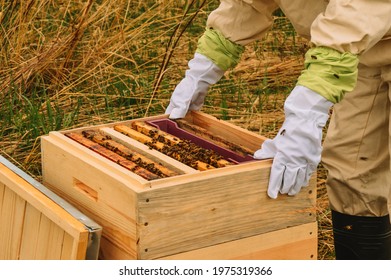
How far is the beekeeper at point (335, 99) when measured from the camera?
2.38 metres

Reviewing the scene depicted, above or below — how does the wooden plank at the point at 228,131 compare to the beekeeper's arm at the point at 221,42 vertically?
below

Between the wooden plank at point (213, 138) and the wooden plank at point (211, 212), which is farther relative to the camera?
the wooden plank at point (213, 138)

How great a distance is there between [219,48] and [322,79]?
628mm

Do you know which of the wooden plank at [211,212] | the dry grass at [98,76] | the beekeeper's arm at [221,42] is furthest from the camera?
the dry grass at [98,76]

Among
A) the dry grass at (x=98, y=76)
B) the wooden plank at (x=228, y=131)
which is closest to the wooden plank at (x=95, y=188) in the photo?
the wooden plank at (x=228, y=131)

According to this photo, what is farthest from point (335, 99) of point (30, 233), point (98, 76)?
point (98, 76)

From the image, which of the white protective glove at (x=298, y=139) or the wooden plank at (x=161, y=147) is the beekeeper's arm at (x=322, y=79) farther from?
the wooden plank at (x=161, y=147)

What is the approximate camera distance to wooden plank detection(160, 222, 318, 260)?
2.39 meters

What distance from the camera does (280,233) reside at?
8.25 feet

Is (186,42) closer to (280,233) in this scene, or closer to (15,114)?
(15,114)

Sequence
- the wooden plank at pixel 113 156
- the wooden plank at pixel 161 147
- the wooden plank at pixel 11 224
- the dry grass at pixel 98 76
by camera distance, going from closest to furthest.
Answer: the wooden plank at pixel 113 156, the wooden plank at pixel 161 147, the wooden plank at pixel 11 224, the dry grass at pixel 98 76

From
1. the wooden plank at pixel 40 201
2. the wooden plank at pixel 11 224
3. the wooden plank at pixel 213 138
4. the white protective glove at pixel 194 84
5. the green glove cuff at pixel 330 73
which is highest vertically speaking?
the green glove cuff at pixel 330 73

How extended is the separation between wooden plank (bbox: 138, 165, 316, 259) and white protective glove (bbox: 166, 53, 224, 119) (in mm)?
620

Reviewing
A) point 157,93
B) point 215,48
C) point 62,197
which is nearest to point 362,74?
point 215,48
